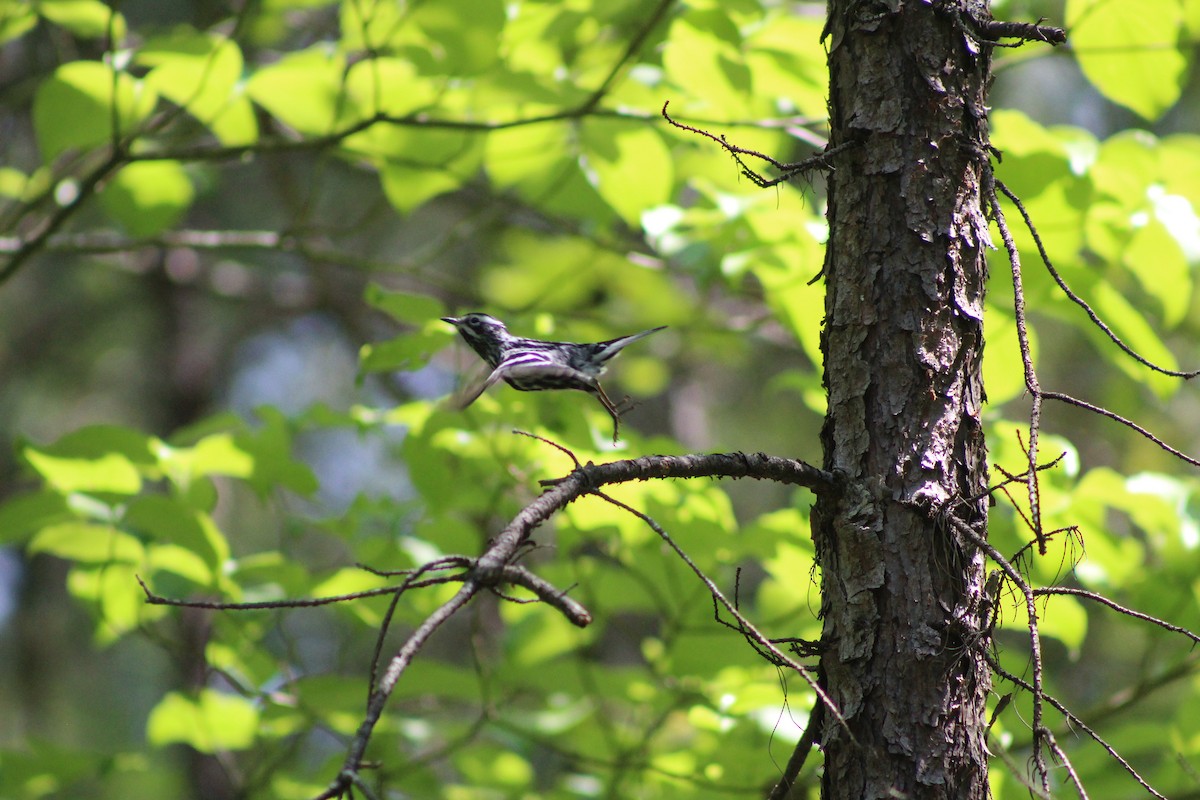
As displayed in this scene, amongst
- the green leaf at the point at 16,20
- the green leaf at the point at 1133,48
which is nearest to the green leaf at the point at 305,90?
the green leaf at the point at 16,20

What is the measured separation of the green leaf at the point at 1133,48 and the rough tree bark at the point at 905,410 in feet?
2.89

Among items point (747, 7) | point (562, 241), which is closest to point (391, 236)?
point (562, 241)

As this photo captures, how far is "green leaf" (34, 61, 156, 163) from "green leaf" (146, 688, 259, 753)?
167 cm

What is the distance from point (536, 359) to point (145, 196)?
170 centimetres

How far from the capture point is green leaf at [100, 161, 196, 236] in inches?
117

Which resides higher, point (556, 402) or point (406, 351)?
point (556, 402)

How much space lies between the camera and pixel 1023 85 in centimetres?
949

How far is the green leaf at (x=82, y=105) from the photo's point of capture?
2.46 meters

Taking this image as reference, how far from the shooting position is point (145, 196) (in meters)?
2.98

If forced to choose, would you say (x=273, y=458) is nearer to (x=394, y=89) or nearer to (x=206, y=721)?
(x=206, y=721)

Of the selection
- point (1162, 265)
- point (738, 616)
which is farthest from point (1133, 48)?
point (738, 616)

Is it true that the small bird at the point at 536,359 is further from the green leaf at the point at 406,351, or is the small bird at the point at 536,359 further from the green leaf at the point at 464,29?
the green leaf at the point at 464,29

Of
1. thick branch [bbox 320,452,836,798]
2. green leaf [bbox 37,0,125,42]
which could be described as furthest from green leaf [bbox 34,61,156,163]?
thick branch [bbox 320,452,836,798]

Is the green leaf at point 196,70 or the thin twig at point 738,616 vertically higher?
the green leaf at point 196,70
